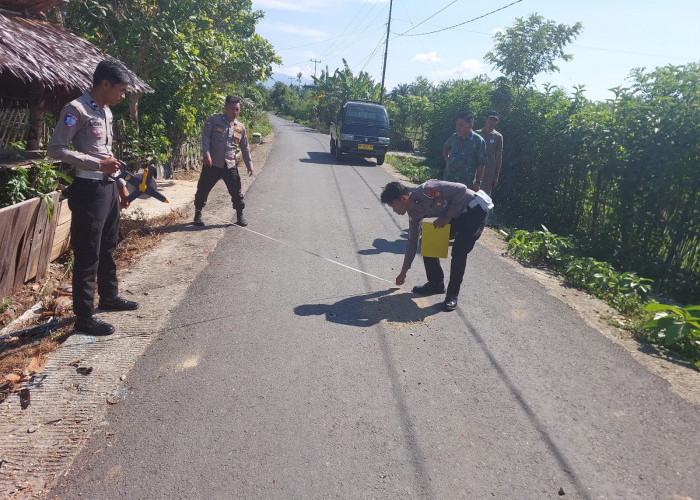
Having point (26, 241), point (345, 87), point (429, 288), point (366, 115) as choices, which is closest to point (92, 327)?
point (26, 241)

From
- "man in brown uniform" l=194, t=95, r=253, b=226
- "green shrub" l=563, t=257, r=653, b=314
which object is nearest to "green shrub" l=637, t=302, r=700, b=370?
"green shrub" l=563, t=257, r=653, b=314

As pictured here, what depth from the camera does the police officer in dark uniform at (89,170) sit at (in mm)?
3729

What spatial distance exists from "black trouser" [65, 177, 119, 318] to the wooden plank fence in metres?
1.29

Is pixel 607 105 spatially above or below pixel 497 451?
above

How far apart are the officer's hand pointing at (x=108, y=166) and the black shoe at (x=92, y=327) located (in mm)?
1222

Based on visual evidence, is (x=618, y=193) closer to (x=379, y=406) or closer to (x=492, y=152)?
(x=492, y=152)

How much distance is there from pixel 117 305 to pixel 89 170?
1353mm

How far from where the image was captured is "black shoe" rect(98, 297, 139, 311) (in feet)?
14.8

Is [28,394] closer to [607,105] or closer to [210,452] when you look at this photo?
[210,452]

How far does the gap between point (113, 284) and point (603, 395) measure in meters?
4.25

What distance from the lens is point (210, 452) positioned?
2.79m

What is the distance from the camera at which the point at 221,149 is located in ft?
25.0

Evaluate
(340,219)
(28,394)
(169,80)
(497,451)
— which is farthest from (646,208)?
(169,80)

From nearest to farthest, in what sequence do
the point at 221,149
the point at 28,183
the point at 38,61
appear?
1. the point at 28,183
2. the point at 38,61
3. the point at 221,149
